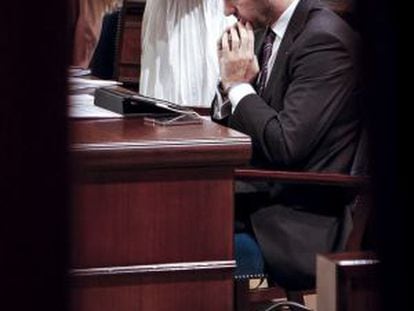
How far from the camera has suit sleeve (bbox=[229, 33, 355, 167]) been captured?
2035mm

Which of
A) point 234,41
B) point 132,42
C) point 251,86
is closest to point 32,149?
point 251,86

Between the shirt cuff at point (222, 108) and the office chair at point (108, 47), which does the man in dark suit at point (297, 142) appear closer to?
the shirt cuff at point (222, 108)

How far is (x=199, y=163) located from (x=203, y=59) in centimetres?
173

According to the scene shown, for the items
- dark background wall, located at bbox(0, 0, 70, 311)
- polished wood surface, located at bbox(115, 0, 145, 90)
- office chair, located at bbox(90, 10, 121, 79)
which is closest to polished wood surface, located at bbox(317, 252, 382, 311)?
dark background wall, located at bbox(0, 0, 70, 311)

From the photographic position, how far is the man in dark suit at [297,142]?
2037mm

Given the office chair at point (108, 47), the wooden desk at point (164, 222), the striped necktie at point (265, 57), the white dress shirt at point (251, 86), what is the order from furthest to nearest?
1. the office chair at point (108, 47)
2. the striped necktie at point (265, 57)
3. the white dress shirt at point (251, 86)
4. the wooden desk at point (164, 222)

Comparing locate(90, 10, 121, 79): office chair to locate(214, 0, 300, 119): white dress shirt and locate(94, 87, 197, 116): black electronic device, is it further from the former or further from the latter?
locate(94, 87, 197, 116): black electronic device

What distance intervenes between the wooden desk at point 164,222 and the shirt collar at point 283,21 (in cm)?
75

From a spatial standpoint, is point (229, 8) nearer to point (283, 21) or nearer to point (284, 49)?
point (283, 21)

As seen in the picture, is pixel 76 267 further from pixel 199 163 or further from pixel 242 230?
pixel 242 230

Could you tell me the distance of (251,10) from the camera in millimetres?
2326

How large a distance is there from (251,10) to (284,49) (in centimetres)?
25

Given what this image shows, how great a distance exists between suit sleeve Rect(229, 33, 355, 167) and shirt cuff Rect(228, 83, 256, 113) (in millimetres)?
48

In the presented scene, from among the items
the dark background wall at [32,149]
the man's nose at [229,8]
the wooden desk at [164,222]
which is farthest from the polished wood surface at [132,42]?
the dark background wall at [32,149]
